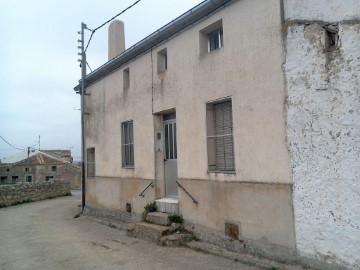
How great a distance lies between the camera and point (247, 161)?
21.7 ft

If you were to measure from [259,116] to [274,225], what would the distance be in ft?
6.64

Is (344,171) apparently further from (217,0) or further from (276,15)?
(217,0)

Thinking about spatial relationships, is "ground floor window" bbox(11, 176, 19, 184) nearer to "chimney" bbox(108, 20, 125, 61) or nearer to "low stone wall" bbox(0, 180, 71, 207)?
"low stone wall" bbox(0, 180, 71, 207)

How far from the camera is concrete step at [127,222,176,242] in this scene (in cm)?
793

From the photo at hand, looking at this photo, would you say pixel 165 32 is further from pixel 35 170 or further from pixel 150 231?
pixel 35 170

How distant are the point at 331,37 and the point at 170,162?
5382 millimetres

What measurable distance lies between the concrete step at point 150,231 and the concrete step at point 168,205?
54cm

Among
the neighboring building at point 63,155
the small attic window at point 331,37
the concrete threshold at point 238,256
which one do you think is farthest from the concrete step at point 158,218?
the neighboring building at point 63,155

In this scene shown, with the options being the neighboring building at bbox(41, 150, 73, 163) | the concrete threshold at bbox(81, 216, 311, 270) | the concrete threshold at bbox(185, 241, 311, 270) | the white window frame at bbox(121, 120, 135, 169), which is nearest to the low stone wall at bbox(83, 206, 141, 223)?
the white window frame at bbox(121, 120, 135, 169)

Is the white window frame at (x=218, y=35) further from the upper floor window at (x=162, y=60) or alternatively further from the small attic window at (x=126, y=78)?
the small attic window at (x=126, y=78)

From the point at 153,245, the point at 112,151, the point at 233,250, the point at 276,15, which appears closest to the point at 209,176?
the point at 233,250

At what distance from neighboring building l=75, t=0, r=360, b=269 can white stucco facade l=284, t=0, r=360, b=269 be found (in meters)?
0.02

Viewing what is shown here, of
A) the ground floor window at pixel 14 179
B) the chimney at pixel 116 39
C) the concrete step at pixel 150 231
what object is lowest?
the concrete step at pixel 150 231

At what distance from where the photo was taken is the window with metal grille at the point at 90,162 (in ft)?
45.4
